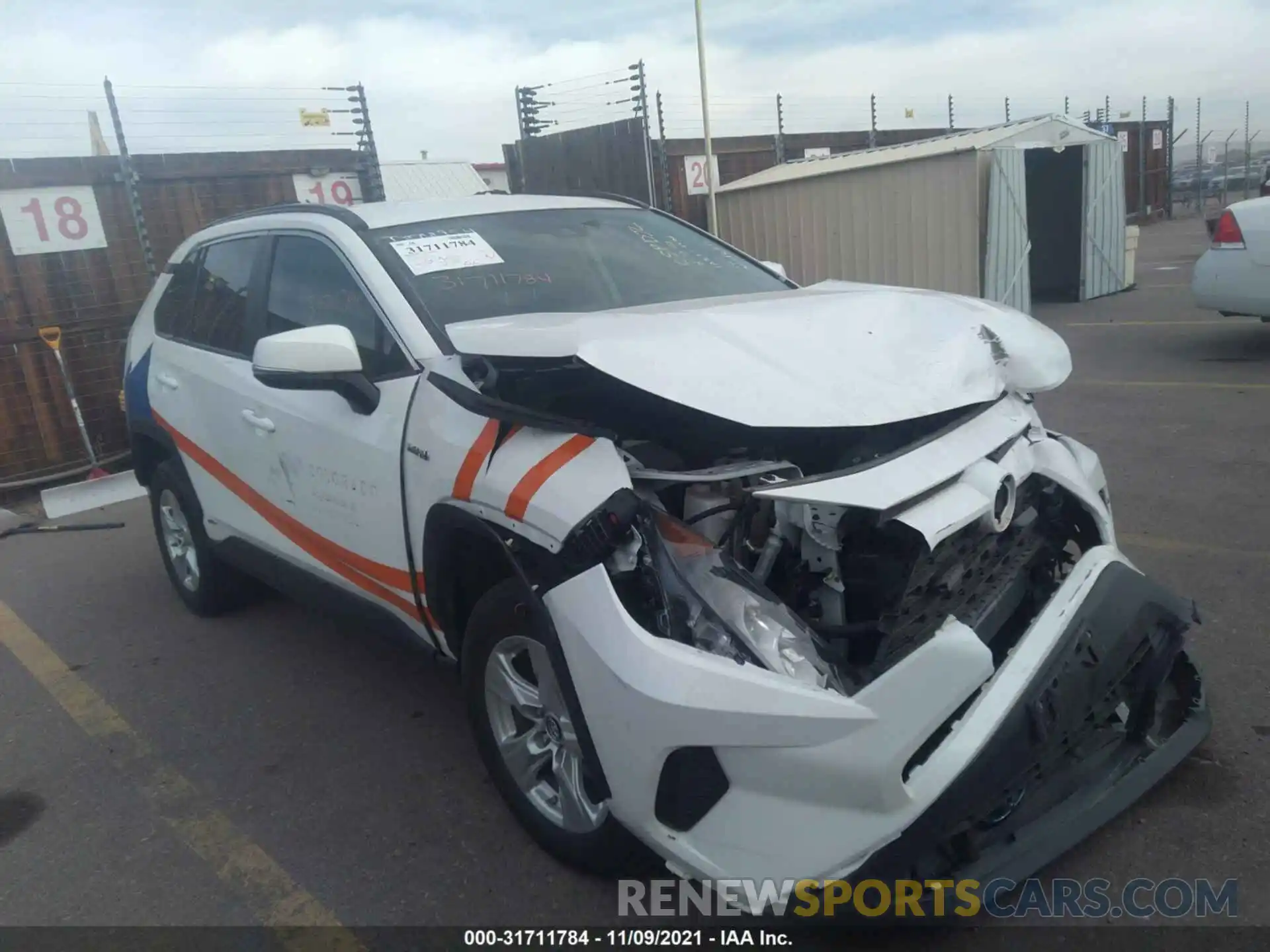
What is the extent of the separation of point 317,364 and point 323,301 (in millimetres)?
709

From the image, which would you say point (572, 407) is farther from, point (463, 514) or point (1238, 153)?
point (1238, 153)

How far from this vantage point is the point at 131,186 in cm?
871

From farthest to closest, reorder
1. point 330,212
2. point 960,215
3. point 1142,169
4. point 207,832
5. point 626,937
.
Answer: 1. point 1142,169
2. point 960,215
3. point 330,212
4. point 207,832
5. point 626,937

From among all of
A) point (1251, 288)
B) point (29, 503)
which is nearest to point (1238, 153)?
point (1251, 288)

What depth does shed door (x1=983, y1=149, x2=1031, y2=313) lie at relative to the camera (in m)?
11.5

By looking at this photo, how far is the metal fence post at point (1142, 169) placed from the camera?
24.8m

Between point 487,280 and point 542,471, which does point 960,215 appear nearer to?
point 487,280

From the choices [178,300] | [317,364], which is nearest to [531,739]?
[317,364]

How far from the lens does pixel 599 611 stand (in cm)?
240

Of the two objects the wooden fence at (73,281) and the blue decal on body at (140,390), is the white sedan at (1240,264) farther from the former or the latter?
the blue decal on body at (140,390)

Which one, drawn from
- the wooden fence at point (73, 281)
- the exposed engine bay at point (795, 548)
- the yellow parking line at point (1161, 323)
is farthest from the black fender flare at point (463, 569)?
the yellow parking line at point (1161, 323)

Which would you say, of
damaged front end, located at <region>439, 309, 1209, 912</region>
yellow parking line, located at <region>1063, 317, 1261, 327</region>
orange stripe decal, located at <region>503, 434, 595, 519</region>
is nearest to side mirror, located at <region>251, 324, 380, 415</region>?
damaged front end, located at <region>439, 309, 1209, 912</region>

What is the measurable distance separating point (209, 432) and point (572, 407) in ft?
6.75

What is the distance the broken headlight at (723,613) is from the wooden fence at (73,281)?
23.8 ft
